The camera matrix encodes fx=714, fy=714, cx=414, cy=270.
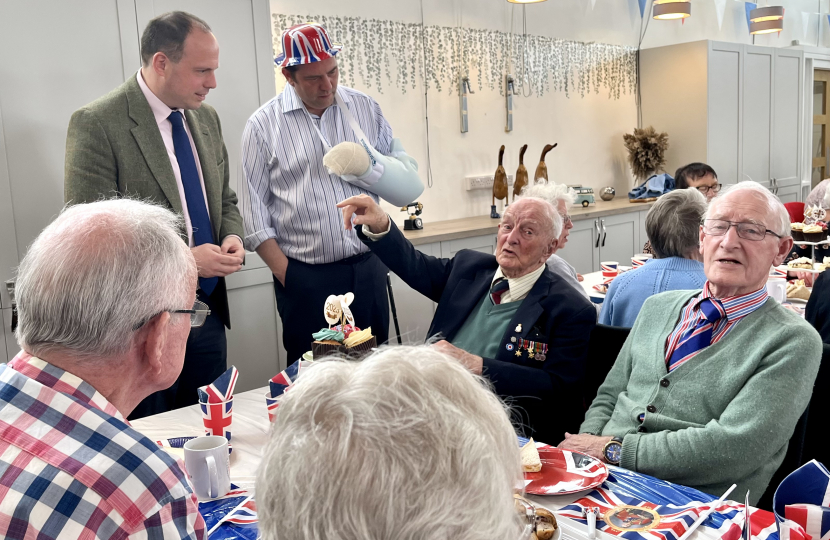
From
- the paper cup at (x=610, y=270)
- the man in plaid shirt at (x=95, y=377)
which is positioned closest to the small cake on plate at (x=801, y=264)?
the paper cup at (x=610, y=270)

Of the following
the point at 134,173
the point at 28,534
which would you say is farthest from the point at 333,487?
the point at 134,173

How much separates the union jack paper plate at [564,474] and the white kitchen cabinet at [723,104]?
5.59 m

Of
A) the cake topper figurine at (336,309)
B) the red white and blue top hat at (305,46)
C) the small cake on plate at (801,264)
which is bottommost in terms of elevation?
the small cake on plate at (801,264)

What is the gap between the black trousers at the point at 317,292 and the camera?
2871 mm

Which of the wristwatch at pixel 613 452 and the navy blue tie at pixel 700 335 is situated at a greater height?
the navy blue tie at pixel 700 335

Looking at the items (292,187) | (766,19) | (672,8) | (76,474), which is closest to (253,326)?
(292,187)

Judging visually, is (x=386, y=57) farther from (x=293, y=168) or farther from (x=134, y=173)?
(x=134, y=173)

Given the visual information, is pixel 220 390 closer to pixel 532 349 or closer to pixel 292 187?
pixel 532 349

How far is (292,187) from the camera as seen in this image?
2.93 metres

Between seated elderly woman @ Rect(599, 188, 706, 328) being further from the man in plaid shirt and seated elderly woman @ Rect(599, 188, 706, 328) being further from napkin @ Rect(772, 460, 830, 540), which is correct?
the man in plaid shirt

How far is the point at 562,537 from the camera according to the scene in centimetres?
111

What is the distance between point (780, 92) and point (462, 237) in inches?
187

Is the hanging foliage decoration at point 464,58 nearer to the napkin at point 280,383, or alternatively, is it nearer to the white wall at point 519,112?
the white wall at point 519,112

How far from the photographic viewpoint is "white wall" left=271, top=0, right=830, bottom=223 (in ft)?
15.8
